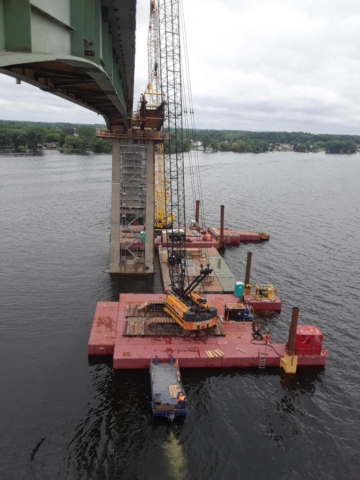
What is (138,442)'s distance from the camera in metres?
23.6

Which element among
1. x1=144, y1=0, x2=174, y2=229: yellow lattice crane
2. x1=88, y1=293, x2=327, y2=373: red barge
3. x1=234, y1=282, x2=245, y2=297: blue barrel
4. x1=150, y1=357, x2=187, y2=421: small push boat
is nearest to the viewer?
x1=150, y1=357, x2=187, y2=421: small push boat

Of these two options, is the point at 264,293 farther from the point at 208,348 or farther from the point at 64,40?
the point at 64,40

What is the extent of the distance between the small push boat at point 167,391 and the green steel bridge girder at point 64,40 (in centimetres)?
1818

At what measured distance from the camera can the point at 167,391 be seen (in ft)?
85.3

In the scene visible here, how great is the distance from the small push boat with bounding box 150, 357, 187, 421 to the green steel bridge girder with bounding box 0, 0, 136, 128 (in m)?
18.2

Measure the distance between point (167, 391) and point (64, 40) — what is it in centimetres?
2162

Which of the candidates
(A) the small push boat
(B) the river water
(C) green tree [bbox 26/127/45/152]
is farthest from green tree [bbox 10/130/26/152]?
(A) the small push boat

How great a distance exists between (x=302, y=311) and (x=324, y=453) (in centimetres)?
1848

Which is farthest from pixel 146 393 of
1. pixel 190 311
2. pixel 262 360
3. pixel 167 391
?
pixel 262 360

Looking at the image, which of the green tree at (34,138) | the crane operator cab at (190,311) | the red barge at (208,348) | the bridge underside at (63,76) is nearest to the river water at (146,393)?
the red barge at (208,348)

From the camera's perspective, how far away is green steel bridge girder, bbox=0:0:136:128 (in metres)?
7.98

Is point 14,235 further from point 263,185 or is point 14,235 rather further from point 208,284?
point 263,185

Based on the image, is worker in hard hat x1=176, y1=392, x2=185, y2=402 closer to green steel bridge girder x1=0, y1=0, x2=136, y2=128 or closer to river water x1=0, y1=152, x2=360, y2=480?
river water x1=0, y1=152, x2=360, y2=480

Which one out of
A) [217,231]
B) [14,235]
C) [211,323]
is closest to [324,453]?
[211,323]
